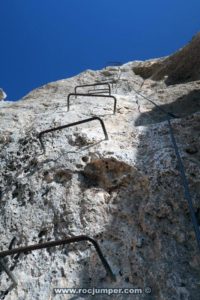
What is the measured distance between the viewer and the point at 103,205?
11.4 feet

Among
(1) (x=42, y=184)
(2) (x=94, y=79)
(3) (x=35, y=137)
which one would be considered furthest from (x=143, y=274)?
(2) (x=94, y=79)

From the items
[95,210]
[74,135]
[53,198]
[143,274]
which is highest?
[74,135]

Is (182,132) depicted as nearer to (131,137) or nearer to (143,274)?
(131,137)

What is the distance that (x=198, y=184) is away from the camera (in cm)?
329

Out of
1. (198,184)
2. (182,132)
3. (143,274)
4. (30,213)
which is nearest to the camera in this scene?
(143,274)

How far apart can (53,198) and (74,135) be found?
136 centimetres

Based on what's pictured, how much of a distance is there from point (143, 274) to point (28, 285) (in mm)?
990

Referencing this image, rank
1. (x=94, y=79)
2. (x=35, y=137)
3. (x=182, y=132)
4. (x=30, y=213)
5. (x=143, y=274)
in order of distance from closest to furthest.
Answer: (x=143, y=274) → (x=30, y=213) → (x=182, y=132) → (x=35, y=137) → (x=94, y=79)

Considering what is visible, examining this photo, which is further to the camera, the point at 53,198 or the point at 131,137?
the point at 131,137

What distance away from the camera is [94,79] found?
37.8 feet

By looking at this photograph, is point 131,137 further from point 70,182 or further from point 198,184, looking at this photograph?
point 198,184

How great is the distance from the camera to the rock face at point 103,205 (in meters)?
2.72

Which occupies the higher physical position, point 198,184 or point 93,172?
point 93,172

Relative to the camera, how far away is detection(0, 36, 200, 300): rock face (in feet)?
8.94
